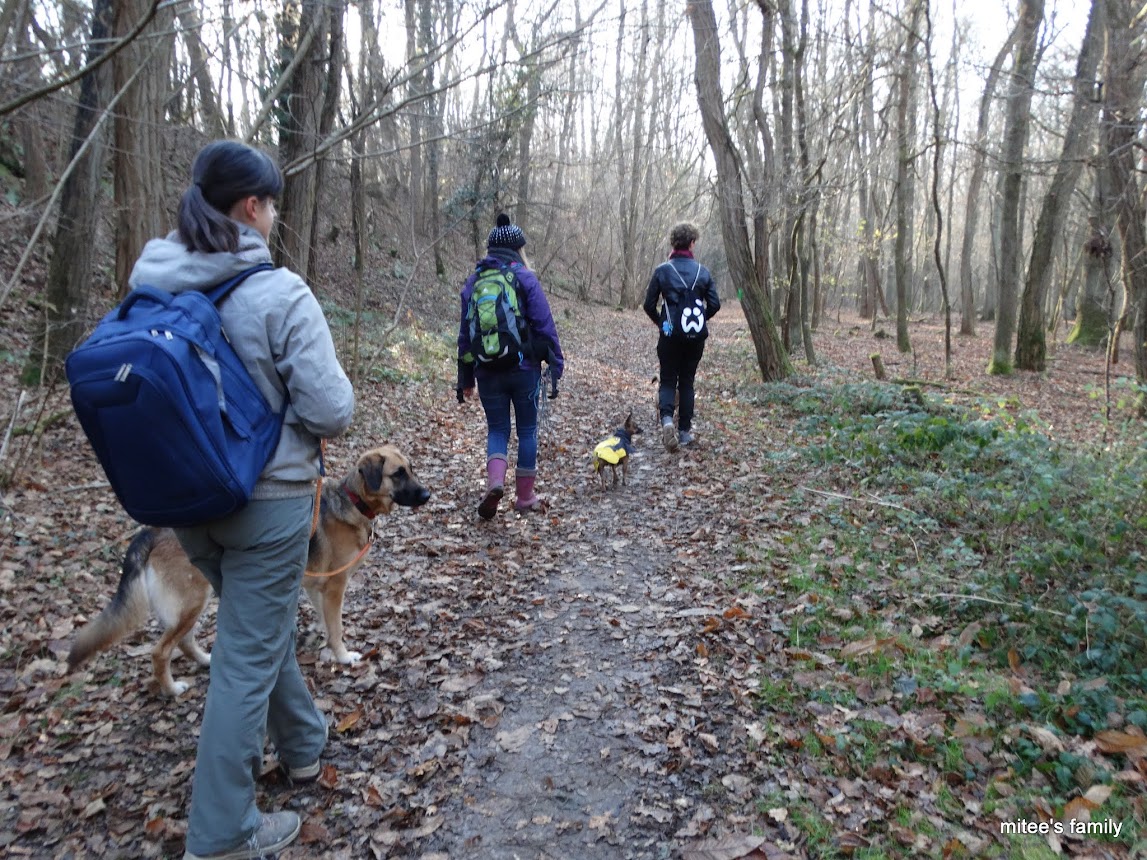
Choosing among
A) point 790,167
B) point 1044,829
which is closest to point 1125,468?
point 1044,829

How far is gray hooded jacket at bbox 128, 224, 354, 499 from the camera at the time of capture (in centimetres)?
253

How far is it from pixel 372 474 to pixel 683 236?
5.40 metres

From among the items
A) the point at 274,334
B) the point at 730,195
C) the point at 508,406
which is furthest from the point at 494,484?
the point at 730,195

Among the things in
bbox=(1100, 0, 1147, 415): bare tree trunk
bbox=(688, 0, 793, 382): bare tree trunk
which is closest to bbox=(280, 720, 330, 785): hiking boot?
bbox=(1100, 0, 1147, 415): bare tree trunk

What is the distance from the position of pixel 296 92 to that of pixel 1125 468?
427 inches

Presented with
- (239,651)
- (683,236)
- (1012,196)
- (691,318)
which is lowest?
(239,651)

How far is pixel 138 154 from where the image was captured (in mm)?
8680

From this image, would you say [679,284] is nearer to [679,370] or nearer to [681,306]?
[681,306]

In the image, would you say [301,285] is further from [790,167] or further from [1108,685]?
[790,167]

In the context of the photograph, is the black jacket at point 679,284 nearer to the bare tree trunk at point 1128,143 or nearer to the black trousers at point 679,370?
the black trousers at point 679,370

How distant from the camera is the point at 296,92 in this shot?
10.3 meters

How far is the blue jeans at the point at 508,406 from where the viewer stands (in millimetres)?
6605

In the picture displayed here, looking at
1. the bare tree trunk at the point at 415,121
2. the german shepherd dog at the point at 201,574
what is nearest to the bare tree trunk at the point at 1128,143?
the bare tree trunk at the point at 415,121

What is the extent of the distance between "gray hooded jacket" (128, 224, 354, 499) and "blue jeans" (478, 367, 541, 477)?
3890mm
